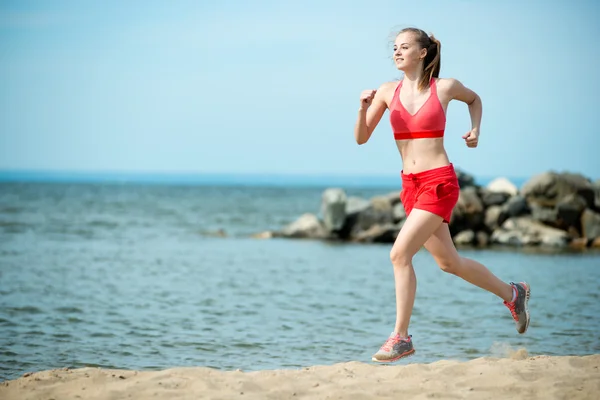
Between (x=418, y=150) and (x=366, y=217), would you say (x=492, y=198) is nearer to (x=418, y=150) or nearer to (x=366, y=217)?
(x=366, y=217)

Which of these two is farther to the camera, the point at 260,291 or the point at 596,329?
the point at 260,291

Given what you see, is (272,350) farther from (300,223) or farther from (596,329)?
(300,223)

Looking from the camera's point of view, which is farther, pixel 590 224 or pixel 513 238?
pixel 590 224

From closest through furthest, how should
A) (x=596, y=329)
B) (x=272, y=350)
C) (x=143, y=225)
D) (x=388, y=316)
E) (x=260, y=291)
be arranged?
(x=272, y=350) < (x=596, y=329) < (x=388, y=316) < (x=260, y=291) < (x=143, y=225)

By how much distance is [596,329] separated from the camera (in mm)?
11086

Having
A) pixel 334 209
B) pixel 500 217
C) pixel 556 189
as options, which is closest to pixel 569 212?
pixel 556 189

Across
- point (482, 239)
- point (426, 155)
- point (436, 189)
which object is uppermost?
point (426, 155)

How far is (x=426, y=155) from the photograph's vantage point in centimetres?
616

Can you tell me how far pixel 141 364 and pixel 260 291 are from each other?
5902mm

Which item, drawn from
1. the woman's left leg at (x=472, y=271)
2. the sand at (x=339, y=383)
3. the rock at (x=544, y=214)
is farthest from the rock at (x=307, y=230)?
the sand at (x=339, y=383)

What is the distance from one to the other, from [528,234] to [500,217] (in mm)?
1245

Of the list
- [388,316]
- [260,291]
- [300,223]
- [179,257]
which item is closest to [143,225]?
[300,223]

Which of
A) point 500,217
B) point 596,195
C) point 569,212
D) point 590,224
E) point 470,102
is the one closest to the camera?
point 470,102

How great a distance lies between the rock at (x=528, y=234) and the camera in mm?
25323
